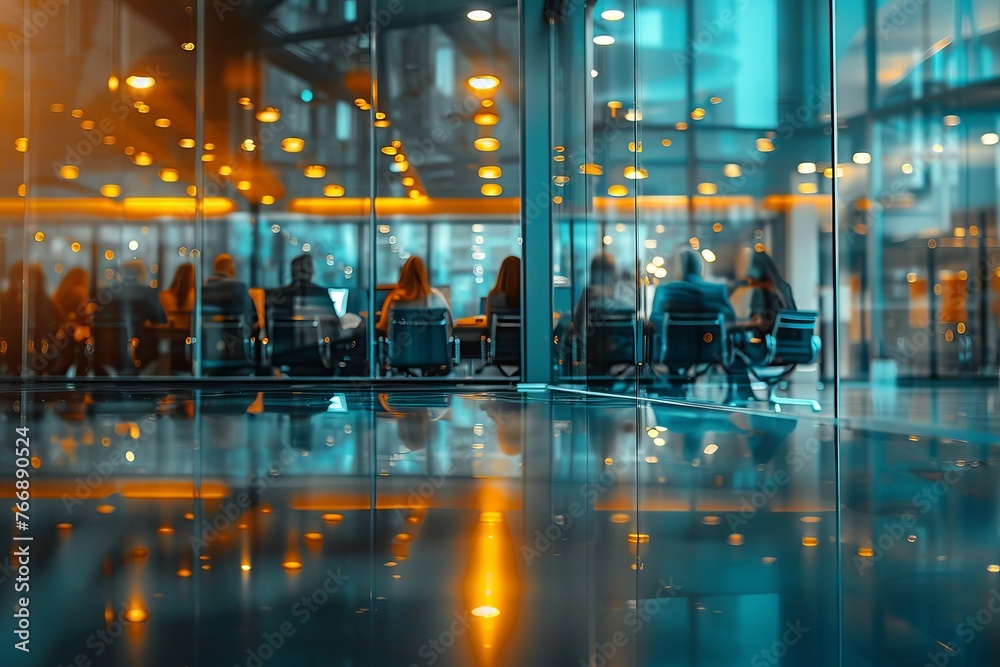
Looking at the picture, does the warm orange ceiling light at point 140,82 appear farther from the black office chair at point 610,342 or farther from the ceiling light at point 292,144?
the black office chair at point 610,342

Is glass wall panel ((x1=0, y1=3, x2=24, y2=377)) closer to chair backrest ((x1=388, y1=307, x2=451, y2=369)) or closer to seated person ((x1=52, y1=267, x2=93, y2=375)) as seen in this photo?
seated person ((x1=52, y1=267, x2=93, y2=375))

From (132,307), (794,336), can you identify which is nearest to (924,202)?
(794,336)

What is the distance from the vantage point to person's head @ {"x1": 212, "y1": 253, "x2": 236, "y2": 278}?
9.15 meters

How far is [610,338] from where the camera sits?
7242mm

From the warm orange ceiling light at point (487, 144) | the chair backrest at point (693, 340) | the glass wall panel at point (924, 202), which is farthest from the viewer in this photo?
the glass wall panel at point (924, 202)

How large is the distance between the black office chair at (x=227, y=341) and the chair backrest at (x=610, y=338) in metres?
3.54

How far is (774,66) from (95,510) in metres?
8.40

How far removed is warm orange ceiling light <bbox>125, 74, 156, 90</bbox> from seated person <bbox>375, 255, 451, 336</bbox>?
313 cm

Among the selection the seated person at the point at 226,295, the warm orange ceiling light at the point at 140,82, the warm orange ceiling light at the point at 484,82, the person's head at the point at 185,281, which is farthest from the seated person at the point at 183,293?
the warm orange ceiling light at the point at 484,82

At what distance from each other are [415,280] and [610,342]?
2.32 metres

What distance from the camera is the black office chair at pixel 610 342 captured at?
7133mm

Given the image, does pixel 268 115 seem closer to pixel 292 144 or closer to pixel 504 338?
pixel 292 144

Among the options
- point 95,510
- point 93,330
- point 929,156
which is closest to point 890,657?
point 95,510

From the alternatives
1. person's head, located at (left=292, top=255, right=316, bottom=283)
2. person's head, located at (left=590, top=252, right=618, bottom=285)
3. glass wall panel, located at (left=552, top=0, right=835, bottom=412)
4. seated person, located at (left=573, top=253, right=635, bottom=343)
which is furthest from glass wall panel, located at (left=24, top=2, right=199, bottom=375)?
person's head, located at (left=590, top=252, right=618, bottom=285)
